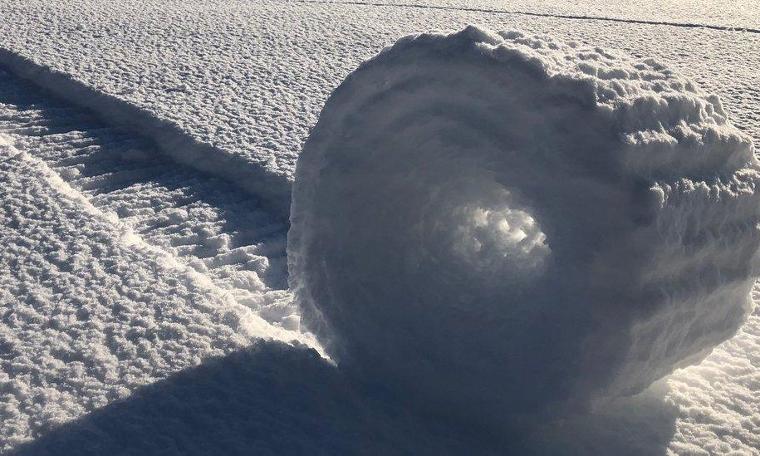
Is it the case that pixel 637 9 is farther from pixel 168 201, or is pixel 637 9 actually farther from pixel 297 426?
pixel 297 426

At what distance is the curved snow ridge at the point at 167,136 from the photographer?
8.14 feet

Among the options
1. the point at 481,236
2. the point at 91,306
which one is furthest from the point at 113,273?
the point at 481,236

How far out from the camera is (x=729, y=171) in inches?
55.7

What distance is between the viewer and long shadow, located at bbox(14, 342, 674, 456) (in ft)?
4.64

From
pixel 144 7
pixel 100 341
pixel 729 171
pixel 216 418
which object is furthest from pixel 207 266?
pixel 144 7

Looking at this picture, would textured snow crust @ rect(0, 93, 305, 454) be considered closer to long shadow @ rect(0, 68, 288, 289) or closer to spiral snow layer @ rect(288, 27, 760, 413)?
long shadow @ rect(0, 68, 288, 289)

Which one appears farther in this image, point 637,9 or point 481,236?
point 637,9

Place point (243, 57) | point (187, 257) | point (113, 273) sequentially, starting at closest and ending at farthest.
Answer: point (113, 273)
point (187, 257)
point (243, 57)

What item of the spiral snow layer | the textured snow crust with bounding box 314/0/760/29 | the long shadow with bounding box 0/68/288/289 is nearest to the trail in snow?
the long shadow with bounding box 0/68/288/289

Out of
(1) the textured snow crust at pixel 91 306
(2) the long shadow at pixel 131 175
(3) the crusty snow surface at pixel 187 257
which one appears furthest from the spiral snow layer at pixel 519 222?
(2) the long shadow at pixel 131 175

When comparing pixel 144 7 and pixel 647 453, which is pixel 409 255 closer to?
pixel 647 453

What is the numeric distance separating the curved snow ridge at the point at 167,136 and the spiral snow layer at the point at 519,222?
0.84 meters

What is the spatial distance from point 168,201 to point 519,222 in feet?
3.99

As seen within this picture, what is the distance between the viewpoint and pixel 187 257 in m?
2.14
